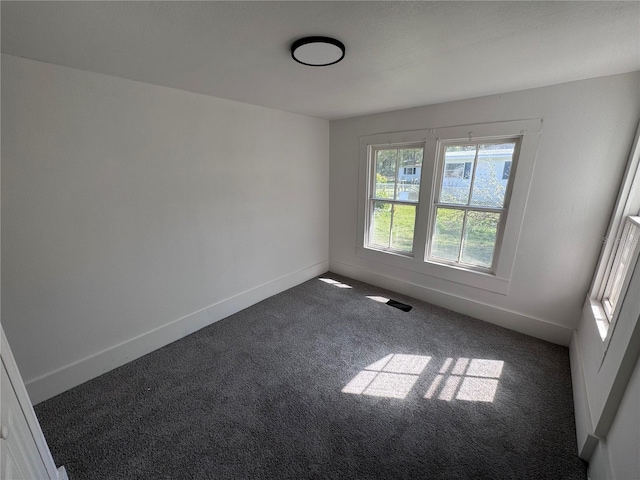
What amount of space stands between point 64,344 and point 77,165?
1.26 m

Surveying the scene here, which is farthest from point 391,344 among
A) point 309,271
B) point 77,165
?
point 77,165

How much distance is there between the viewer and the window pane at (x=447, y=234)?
2.85 m

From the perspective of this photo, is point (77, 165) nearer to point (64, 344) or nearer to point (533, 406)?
point (64, 344)

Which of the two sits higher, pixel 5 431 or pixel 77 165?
pixel 77 165

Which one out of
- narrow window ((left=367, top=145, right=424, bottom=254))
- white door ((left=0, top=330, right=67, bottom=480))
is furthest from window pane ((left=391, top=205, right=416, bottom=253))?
white door ((left=0, top=330, right=67, bottom=480))

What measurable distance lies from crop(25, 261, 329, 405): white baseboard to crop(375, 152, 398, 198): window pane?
173 centimetres

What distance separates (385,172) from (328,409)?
263 centimetres

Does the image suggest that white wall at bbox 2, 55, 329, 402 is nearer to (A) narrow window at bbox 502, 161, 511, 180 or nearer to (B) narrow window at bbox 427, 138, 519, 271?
(B) narrow window at bbox 427, 138, 519, 271

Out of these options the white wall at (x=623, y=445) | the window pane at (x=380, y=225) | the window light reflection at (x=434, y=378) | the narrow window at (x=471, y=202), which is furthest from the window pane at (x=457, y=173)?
the white wall at (x=623, y=445)

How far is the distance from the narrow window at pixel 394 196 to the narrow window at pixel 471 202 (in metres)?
0.29

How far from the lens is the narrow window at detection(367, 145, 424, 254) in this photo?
3.09 meters

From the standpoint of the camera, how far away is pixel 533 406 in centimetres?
177

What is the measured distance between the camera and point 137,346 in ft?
7.30

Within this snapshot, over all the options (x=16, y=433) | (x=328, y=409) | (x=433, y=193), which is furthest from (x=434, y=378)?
(x=16, y=433)
